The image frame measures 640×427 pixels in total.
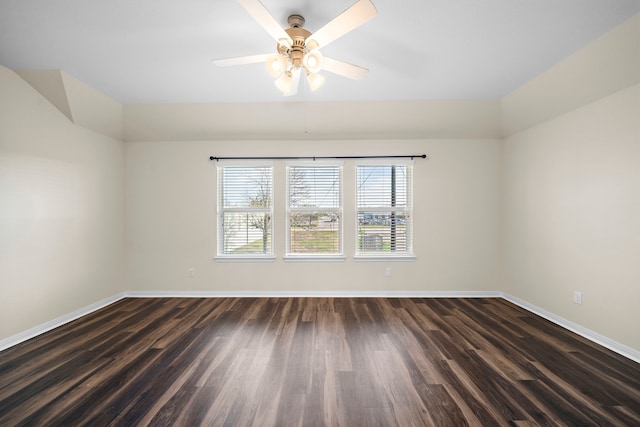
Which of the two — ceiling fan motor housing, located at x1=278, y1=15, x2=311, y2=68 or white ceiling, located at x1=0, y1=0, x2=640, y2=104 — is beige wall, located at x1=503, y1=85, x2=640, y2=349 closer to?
white ceiling, located at x1=0, y1=0, x2=640, y2=104

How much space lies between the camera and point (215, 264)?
4.05m

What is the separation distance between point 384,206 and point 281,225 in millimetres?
1640

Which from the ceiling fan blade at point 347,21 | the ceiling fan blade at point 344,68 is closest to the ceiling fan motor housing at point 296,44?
the ceiling fan blade at point 347,21

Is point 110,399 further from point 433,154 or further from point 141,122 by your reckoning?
point 433,154

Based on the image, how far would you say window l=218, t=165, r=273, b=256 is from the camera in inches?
163

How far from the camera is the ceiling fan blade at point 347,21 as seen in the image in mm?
1555

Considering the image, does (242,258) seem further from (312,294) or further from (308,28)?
(308,28)

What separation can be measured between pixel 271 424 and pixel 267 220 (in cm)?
288

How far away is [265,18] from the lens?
1.70 metres

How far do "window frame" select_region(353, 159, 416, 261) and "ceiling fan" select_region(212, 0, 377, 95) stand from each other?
194 centimetres

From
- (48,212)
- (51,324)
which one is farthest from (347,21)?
(51,324)

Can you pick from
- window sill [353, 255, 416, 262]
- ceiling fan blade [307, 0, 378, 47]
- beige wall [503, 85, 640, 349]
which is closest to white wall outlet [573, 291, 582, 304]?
beige wall [503, 85, 640, 349]

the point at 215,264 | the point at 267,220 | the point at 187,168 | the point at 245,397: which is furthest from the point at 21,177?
the point at 245,397

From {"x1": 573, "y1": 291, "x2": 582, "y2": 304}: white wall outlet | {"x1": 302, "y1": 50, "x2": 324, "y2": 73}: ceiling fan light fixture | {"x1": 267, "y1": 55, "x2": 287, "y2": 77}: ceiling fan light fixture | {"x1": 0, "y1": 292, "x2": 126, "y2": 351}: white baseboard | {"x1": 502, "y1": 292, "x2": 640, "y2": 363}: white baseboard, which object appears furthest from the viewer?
{"x1": 573, "y1": 291, "x2": 582, "y2": 304}: white wall outlet
